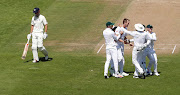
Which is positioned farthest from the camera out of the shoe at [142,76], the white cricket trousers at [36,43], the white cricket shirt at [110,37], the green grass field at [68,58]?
the white cricket trousers at [36,43]

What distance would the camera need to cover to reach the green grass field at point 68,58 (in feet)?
58.5

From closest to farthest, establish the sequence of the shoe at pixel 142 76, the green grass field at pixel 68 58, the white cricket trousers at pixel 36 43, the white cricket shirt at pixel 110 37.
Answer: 1. the green grass field at pixel 68 58
2. the white cricket shirt at pixel 110 37
3. the shoe at pixel 142 76
4. the white cricket trousers at pixel 36 43

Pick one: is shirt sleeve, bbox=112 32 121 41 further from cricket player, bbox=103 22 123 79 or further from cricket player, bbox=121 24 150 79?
cricket player, bbox=121 24 150 79

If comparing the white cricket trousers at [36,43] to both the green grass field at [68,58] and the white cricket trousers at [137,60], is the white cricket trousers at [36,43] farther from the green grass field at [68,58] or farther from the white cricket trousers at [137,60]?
the white cricket trousers at [137,60]

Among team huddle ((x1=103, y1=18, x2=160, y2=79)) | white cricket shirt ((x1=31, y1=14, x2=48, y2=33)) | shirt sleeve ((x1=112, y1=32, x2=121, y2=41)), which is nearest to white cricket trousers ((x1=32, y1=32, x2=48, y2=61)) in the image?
white cricket shirt ((x1=31, y1=14, x2=48, y2=33))

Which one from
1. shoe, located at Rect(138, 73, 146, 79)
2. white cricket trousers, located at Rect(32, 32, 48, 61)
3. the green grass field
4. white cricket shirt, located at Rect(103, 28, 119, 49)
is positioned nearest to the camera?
the green grass field

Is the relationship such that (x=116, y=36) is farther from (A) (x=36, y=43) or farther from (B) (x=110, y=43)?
(A) (x=36, y=43)

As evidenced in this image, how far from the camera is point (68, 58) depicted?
79.6 ft

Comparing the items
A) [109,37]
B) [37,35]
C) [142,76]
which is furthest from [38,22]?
[142,76]

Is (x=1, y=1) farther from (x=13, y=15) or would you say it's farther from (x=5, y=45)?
(x=5, y=45)

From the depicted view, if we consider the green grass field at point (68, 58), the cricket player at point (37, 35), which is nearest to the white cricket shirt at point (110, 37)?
the green grass field at point (68, 58)

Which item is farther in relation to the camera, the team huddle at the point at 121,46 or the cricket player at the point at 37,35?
the cricket player at the point at 37,35

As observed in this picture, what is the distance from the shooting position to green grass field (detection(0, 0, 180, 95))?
1784 centimetres

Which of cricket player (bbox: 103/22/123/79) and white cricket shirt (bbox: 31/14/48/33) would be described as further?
white cricket shirt (bbox: 31/14/48/33)
